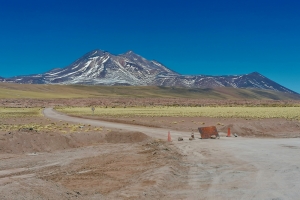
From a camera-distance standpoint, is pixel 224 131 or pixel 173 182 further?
pixel 224 131

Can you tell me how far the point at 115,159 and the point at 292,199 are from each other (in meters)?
9.77

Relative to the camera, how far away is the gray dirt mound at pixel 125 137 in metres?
27.9

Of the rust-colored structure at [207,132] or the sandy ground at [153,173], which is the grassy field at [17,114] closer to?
the rust-colored structure at [207,132]

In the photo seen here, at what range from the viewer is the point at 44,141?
76.0ft

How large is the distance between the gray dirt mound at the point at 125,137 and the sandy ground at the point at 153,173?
4815 mm

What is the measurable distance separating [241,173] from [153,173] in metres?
3.58

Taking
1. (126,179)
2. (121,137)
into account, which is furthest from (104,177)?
(121,137)

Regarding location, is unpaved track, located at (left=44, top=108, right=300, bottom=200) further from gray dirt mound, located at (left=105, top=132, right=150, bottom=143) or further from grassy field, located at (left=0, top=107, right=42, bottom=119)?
grassy field, located at (left=0, top=107, right=42, bottom=119)

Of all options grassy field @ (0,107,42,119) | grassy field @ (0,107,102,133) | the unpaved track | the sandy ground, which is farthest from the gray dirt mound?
grassy field @ (0,107,42,119)

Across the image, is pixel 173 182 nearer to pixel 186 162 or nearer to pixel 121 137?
pixel 186 162

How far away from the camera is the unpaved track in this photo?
37.4 ft

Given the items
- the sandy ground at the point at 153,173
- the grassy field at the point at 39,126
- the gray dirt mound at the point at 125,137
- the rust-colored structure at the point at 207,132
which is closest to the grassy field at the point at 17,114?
the grassy field at the point at 39,126

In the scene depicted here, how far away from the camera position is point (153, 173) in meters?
14.3

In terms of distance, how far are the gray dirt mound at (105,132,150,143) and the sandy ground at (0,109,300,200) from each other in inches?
190
